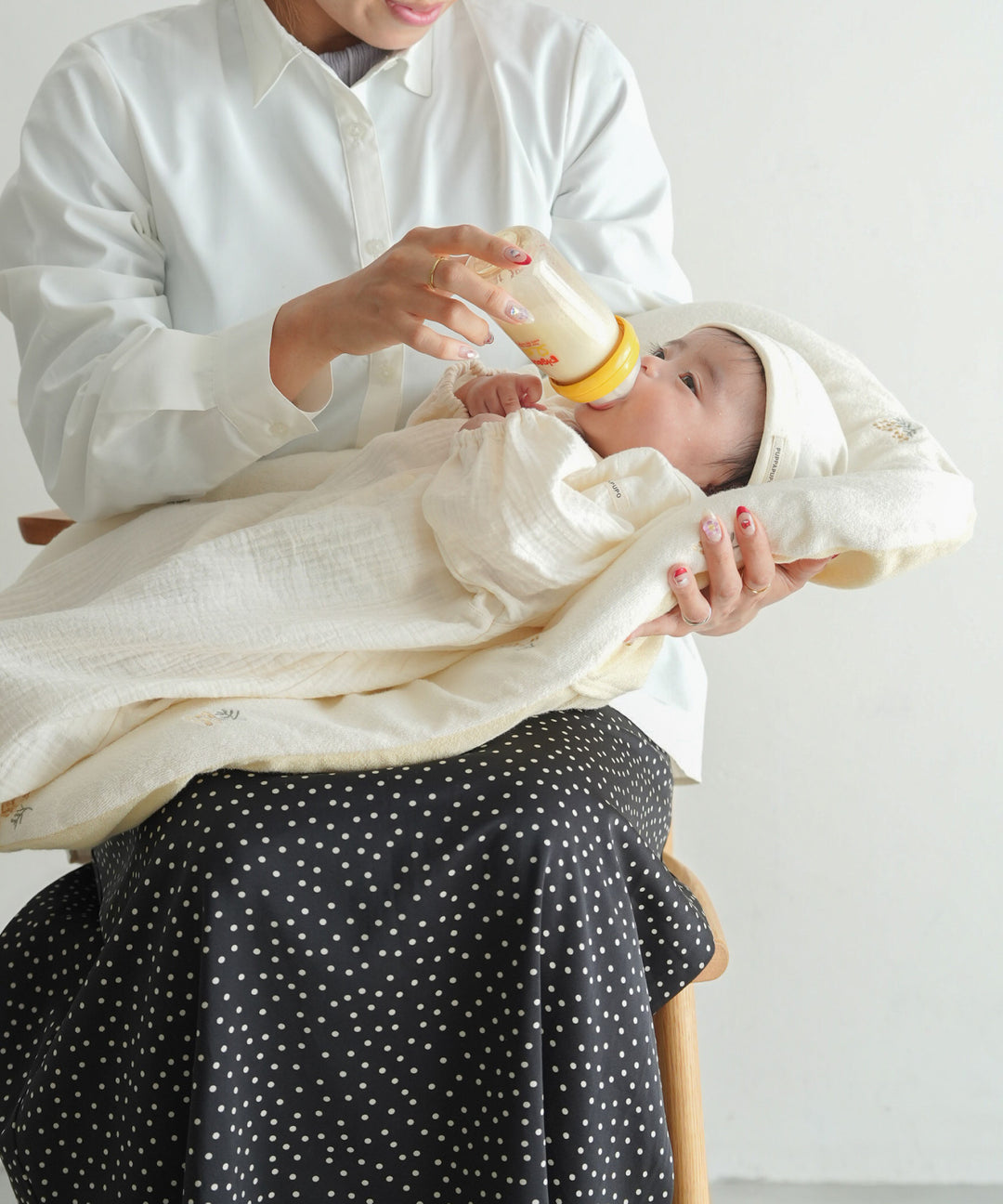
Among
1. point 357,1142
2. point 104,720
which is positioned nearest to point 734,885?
point 357,1142

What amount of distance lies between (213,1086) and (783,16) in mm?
1423

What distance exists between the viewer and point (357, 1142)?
2.84 feet

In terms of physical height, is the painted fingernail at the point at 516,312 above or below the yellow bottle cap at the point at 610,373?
above

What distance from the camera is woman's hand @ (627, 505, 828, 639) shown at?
906mm

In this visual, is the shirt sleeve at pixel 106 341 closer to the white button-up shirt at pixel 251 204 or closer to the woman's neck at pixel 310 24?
the white button-up shirt at pixel 251 204

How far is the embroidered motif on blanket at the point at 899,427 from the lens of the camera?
107cm

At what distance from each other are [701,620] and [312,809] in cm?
34

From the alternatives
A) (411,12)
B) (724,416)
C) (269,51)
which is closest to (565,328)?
(724,416)

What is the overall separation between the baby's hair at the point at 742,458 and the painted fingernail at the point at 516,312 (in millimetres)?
239

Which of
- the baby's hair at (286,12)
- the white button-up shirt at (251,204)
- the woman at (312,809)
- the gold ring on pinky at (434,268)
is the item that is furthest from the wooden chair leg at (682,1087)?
the baby's hair at (286,12)

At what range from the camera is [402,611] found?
934 millimetres

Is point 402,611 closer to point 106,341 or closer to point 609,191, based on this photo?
point 106,341

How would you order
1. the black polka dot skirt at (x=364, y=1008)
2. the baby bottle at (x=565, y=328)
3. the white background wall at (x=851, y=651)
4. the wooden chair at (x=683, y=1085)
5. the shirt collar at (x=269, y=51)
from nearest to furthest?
the black polka dot skirt at (x=364, y=1008) → the baby bottle at (x=565, y=328) → the wooden chair at (x=683, y=1085) → the shirt collar at (x=269, y=51) → the white background wall at (x=851, y=651)

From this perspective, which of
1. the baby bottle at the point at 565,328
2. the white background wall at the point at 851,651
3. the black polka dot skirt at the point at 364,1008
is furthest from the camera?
the white background wall at the point at 851,651
